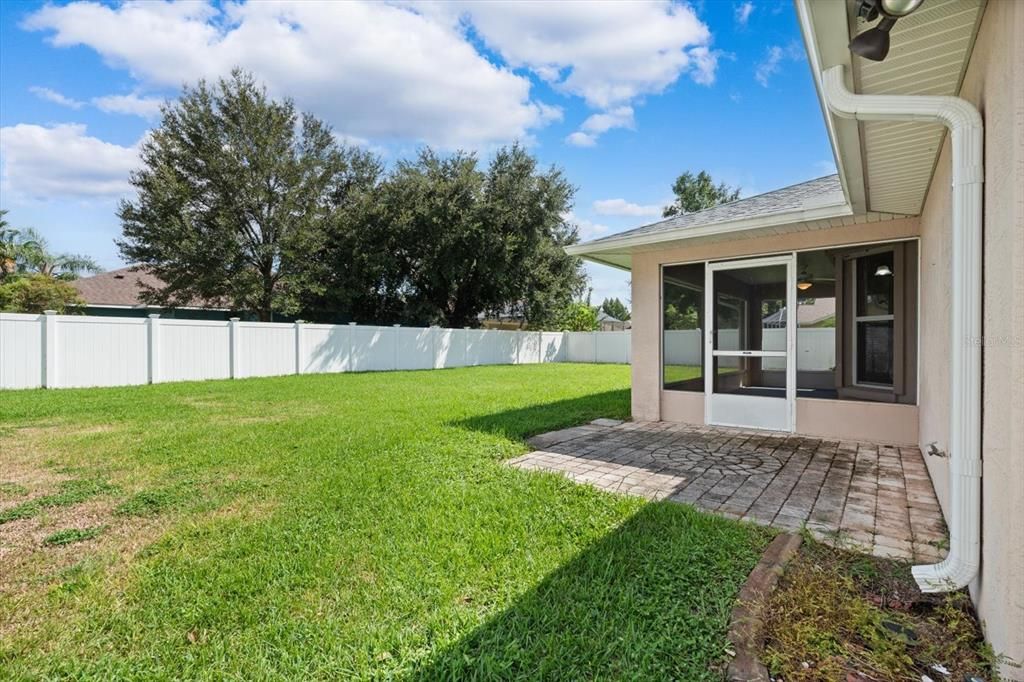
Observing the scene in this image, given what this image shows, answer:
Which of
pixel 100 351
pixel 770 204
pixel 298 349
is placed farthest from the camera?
pixel 298 349

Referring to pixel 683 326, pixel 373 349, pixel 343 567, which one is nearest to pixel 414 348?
pixel 373 349

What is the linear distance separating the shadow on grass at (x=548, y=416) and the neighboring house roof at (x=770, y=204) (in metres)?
2.60

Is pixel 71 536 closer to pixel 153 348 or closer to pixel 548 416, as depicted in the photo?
pixel 548 416

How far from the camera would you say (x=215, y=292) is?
18344 mm

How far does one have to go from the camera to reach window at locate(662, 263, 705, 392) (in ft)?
21.6

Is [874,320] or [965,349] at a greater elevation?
[874,320]

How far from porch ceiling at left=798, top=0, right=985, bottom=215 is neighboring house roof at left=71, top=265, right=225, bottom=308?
2388 centimetres

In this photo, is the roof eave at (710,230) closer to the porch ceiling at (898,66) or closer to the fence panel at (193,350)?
the porch ceiling at (898,66)

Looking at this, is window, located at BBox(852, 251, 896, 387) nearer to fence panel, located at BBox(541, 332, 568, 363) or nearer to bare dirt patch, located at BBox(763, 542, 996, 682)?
bare dirt patch, located at BBox(763, 542, 996, 682)

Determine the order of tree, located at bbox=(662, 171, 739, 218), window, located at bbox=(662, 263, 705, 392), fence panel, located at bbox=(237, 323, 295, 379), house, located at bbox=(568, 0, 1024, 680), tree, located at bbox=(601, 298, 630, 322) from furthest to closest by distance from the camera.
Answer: tree, located at bbox=(601, 298, 630, 322)
tree, located at bbox=(662, 171, 739, 218)
fence panel, located at bbox=(237, 323, 295, 379)
window, located at bbox=(662, 263, 705, 392)
house, located at bbox=(568, 0, 1024, 680)

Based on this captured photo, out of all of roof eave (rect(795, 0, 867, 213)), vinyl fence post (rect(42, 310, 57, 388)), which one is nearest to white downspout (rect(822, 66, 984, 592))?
roof eave (rect(795, 0, 867, 213))

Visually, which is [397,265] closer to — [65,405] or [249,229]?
[249,229]

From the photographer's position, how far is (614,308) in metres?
60.2

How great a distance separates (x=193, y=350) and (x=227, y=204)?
359 inches
